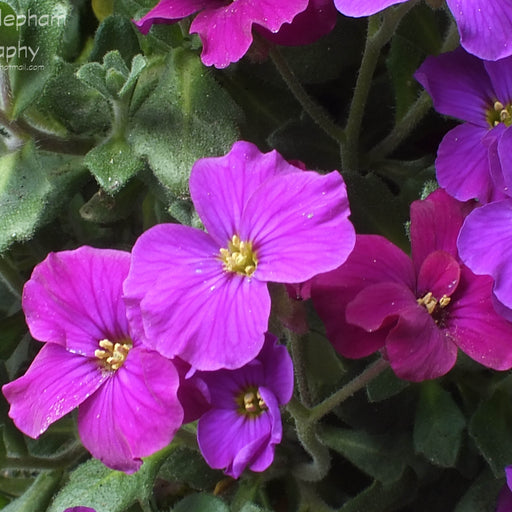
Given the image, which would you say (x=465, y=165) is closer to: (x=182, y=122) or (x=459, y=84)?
(x=459, y=84)

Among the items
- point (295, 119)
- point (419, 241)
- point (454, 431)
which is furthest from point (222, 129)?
point (454, 431)

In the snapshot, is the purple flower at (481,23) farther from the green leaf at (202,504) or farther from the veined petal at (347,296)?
the green leaf at (202,504)

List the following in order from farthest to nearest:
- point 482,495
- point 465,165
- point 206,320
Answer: point 482,495, point 465,165, point 206,320

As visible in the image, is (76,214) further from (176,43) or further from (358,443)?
(358,443)

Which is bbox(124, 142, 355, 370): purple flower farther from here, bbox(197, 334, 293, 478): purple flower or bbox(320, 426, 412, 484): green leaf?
bbox(320, 426, 412, 484): green leaf

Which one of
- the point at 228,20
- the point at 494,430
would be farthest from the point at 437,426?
the point at 228,20

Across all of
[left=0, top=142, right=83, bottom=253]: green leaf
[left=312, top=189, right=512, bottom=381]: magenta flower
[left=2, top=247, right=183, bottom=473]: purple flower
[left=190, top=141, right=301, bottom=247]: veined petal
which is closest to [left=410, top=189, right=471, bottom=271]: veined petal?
[left=312, top=189, right=512, bottom=381]: magenta flower
